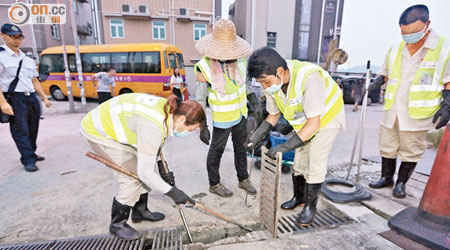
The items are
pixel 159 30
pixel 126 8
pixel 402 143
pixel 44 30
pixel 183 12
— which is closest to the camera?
pixel 402 143

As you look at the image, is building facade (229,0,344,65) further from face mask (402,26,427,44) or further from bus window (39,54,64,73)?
face mask (402,26,427,44)

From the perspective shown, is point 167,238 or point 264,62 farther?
point 167,238

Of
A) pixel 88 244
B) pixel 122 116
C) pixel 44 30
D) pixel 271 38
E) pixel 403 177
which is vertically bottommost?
pixel 88 244

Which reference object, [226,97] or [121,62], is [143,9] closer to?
[121,62]

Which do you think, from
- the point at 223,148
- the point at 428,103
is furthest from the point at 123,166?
the point at 428,103

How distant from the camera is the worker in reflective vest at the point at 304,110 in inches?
66.4

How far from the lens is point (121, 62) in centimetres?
950

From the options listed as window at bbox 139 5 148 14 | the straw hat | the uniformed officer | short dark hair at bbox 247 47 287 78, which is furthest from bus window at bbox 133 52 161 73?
short dark hair at bbox 247 47 287 78

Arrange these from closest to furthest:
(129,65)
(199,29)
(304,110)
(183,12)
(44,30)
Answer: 1. (304,110)
2. (129,65)
3. (183,12)
4. (199,29)
5. (44,30)

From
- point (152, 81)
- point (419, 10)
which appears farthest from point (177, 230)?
point (152, 81)

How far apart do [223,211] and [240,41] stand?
1.63 meters

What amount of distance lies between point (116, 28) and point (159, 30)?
8.02ft

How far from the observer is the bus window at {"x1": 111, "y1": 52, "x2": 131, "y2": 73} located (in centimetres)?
940

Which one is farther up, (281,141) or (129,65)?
(129,65)
